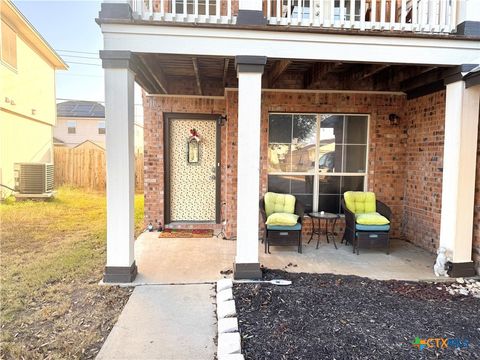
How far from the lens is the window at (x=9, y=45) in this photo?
29.8ft

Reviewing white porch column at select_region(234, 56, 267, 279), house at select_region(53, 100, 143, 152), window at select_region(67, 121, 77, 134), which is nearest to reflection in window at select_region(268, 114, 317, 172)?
white porch column at select_region(234, 56, 267, 279)

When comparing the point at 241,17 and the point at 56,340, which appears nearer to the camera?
the point at 56,340

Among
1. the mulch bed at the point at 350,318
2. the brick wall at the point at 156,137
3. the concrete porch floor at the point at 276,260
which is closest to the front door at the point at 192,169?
the brick wall at the point at 156,137

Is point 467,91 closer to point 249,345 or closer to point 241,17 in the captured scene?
point 241,17

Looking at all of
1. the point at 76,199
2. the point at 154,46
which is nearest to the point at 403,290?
the point at 154,46

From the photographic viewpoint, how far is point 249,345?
259 cm

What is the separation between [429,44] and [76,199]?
399 inches

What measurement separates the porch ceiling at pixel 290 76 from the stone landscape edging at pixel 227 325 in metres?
2.94

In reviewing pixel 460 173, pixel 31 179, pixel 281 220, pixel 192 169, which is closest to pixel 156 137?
pixel 192 169

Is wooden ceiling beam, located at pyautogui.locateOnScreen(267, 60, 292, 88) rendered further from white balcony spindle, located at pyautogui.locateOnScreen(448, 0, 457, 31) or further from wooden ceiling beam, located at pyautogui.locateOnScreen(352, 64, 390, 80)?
white balcony spindle, located at pyautogui.locateOnScreen(448, 0, 457, 31)

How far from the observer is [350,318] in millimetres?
3049

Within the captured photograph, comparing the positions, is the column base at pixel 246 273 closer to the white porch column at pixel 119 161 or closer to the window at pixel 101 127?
the white porch column at pixel 119 161

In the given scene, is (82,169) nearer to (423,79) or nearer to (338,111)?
(338,111)

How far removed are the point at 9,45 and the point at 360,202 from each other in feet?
34.8
